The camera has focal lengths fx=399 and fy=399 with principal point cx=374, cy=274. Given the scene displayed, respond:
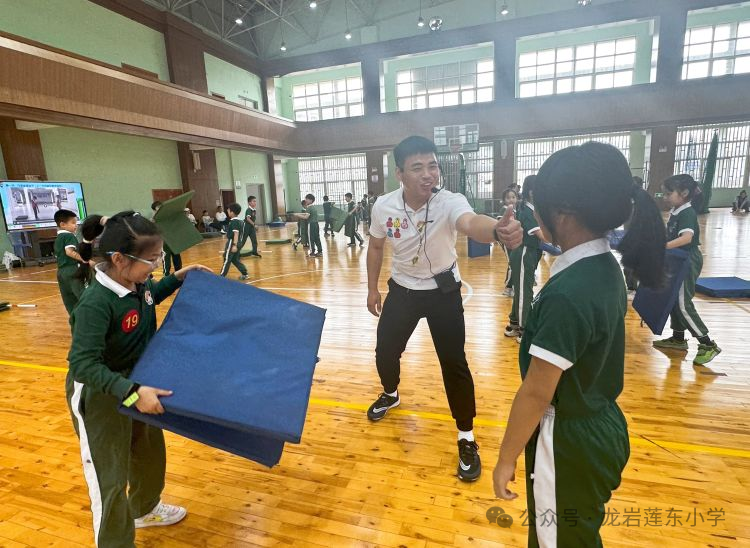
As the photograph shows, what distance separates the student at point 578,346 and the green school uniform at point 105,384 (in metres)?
1.27

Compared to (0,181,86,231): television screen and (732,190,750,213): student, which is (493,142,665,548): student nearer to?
(0,181,86,231): television screen

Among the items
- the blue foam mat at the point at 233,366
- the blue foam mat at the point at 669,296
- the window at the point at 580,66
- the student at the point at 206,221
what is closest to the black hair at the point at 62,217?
the blue foam mat at the point at 233,366

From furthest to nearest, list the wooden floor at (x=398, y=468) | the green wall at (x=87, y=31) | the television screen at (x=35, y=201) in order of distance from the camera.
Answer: the green wall at (x=87, y=31) → the television screen at (x=35, y=201) → the wooden floor at (x=398, y=468)

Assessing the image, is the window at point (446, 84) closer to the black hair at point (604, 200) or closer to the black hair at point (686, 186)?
the black hair at point (686, 186)

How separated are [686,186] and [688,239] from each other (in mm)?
450

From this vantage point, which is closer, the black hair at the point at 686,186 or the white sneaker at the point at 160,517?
the white sneaker at the point at 160,517

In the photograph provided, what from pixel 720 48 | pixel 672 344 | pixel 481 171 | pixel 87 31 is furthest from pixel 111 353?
pixel 720 48

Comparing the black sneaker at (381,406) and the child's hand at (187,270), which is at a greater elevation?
the child's hand at (187,270)

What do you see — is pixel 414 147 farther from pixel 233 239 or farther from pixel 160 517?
pixel 233 239

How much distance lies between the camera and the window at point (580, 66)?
62.5ft

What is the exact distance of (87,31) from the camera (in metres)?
12.4

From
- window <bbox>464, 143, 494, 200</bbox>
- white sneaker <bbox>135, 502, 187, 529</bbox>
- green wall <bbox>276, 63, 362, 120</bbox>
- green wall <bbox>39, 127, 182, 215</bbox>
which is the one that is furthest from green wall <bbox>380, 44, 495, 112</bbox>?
white sneaker <bbox>135, 502, 187, 529</bbox>

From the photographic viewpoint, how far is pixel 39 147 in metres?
11.3

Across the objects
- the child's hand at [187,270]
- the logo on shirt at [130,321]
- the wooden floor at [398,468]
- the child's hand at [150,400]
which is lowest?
the wooden floor at [398,468]
